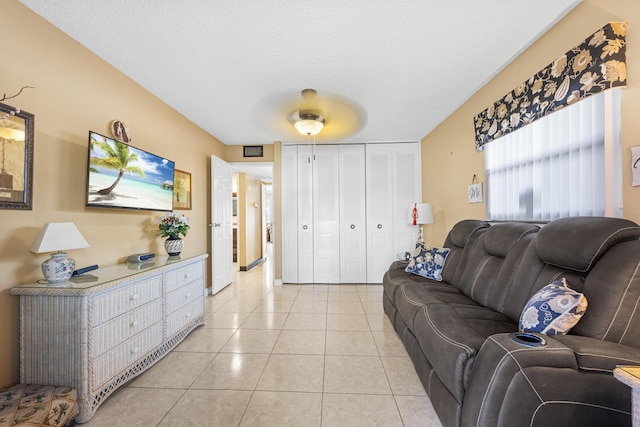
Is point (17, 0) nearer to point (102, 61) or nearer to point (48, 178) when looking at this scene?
point (102, 61)

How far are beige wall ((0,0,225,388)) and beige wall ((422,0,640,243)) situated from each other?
3498 mm

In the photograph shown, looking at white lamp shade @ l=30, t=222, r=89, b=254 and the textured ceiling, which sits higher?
the textured ceiling

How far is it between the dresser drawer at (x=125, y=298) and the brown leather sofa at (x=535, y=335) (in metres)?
1.99

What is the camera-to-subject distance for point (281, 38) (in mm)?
1851

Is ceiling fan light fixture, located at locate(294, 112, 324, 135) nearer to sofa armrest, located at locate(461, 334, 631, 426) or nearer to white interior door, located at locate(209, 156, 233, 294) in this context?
white interior door, located at locate(209, 156, 233, 294)

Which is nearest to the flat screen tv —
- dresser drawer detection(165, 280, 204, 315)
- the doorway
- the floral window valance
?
dresser drawer detection(165, 280, 204, 315)

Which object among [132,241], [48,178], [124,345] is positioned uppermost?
[48,178]

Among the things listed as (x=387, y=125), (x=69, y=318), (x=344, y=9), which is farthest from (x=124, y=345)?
(x=387, y=125)

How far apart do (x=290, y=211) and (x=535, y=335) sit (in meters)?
3.62

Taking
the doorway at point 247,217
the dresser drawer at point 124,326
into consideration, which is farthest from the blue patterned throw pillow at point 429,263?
the doorway at point 247,217

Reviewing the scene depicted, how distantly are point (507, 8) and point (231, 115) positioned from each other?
2.86 metres

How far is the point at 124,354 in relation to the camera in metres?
1.71

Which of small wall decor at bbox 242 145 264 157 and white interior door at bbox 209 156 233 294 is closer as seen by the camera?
white interior door at bbox 209 156 233 294

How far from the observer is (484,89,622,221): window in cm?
144
